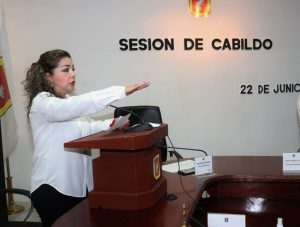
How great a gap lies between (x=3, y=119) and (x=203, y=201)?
206 centimetres

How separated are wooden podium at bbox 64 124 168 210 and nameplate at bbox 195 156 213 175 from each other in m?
0.54

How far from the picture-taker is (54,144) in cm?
166

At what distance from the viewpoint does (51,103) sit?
1.55m

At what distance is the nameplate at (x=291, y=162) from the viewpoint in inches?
74.7

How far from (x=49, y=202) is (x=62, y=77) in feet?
2.10

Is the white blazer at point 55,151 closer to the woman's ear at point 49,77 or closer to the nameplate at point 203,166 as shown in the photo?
the woman's ear at point 49,77

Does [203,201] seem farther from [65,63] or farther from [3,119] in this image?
[3,119]

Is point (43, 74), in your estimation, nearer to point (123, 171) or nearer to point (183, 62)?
point (123, 171)

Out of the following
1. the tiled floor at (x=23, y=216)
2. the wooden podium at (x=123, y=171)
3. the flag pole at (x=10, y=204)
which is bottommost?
the tiled floor at (x=23, y=216)

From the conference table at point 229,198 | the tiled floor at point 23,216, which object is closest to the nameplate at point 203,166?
the conference table at point 229,198

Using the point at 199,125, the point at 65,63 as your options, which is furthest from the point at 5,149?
the point at 199,125

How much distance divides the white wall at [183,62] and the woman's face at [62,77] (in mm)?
1646

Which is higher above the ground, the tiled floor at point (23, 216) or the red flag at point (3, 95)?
the red flag at point (3, 95)

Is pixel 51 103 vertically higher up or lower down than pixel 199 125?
higher up
